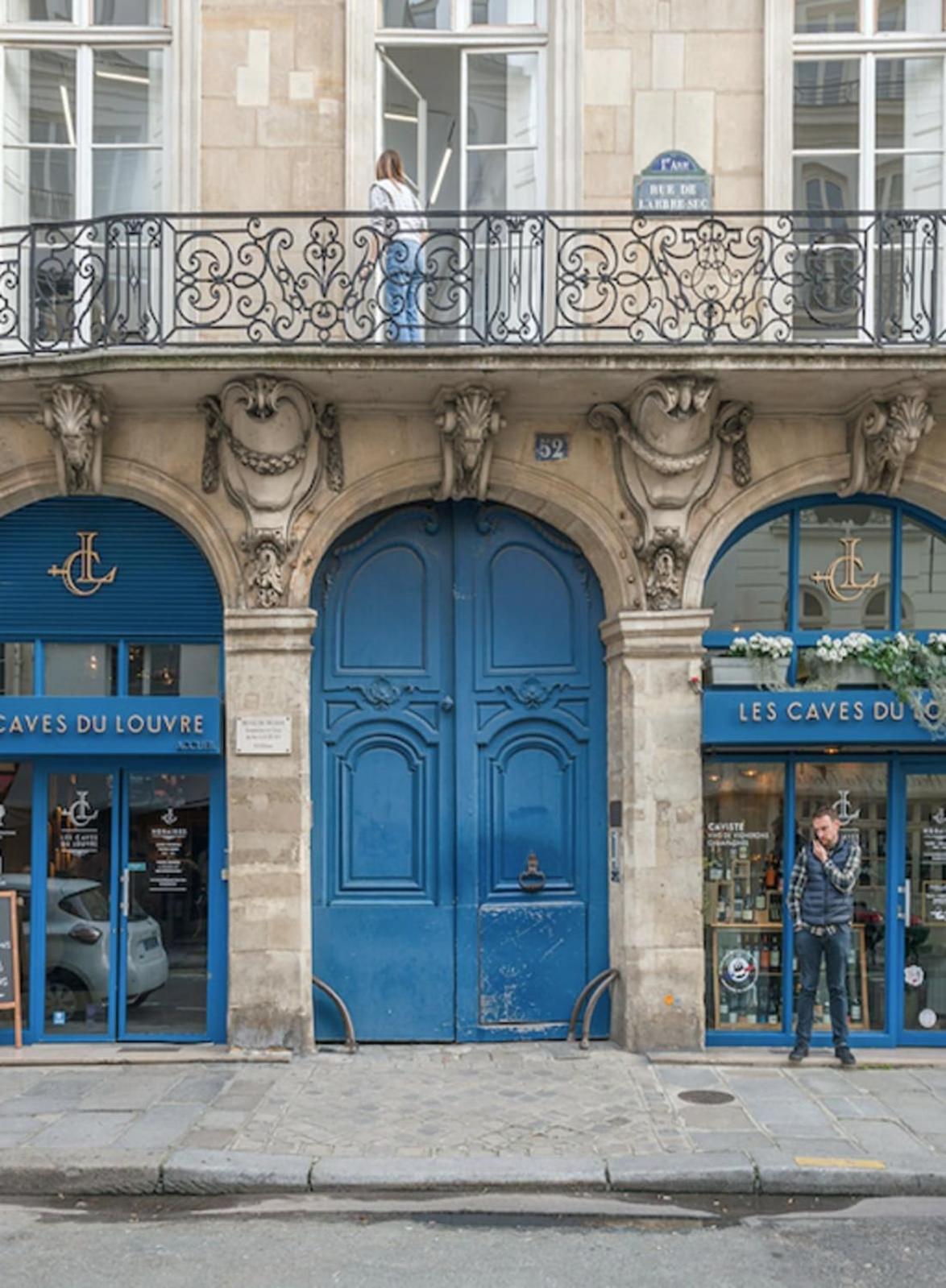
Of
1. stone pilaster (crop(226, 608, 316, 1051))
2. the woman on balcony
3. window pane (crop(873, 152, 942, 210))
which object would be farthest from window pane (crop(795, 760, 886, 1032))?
the woman on balcony

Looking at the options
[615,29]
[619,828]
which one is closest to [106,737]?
[619,828]

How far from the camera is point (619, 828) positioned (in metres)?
9.58

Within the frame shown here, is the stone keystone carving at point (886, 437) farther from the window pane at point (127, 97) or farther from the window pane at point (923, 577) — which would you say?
the window pane at point (127, 97)

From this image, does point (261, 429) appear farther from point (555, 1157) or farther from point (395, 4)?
point (555, 1157)

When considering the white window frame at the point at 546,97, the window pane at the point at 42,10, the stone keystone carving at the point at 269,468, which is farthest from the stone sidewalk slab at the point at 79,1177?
the window pane at the point at 42,10

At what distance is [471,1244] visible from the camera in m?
6.09

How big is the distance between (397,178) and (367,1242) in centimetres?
653

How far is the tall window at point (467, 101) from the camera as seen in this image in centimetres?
984

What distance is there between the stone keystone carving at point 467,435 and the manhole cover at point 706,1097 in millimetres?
4118

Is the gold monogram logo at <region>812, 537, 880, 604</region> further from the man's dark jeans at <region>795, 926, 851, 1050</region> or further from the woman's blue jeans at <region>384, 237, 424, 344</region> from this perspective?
the woman's blue jeans at <region>384, 237, 424, 344</region>

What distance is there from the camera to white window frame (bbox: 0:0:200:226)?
9.51 m

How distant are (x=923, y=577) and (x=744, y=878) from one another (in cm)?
247

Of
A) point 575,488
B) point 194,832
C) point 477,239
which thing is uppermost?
point 477,239

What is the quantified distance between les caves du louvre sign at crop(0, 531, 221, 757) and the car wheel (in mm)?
1627
